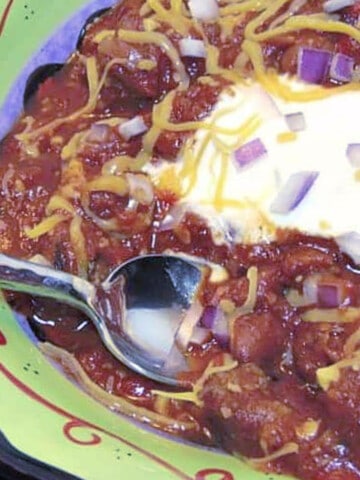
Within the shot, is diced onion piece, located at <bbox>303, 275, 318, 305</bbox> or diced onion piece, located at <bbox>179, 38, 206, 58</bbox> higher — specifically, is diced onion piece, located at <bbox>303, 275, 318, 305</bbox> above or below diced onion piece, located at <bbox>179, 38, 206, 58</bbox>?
below

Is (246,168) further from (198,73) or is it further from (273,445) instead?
(273,445)

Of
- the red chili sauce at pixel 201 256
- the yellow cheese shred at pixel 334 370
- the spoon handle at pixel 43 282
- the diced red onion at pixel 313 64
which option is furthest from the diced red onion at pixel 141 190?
the yellow cheese shred at pixel 334 370

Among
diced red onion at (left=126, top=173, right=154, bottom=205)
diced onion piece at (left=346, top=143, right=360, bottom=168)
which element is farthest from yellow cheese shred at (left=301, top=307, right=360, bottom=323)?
diced red onion at (left=126, top=173, right=154, bottom=205)

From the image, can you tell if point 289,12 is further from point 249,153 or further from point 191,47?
point 249,153

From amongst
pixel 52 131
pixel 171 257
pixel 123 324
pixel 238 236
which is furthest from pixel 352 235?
Result: pixel 52 131

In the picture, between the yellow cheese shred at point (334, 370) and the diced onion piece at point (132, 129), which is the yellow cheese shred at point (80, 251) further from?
the yellow cheese shred at point (334, 370)

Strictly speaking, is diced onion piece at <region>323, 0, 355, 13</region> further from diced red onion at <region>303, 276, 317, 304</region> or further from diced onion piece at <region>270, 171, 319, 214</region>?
diced red onion at <region>303, 276, 317, 304</region>

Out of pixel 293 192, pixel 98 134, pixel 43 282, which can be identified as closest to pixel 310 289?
pixel 293 192
